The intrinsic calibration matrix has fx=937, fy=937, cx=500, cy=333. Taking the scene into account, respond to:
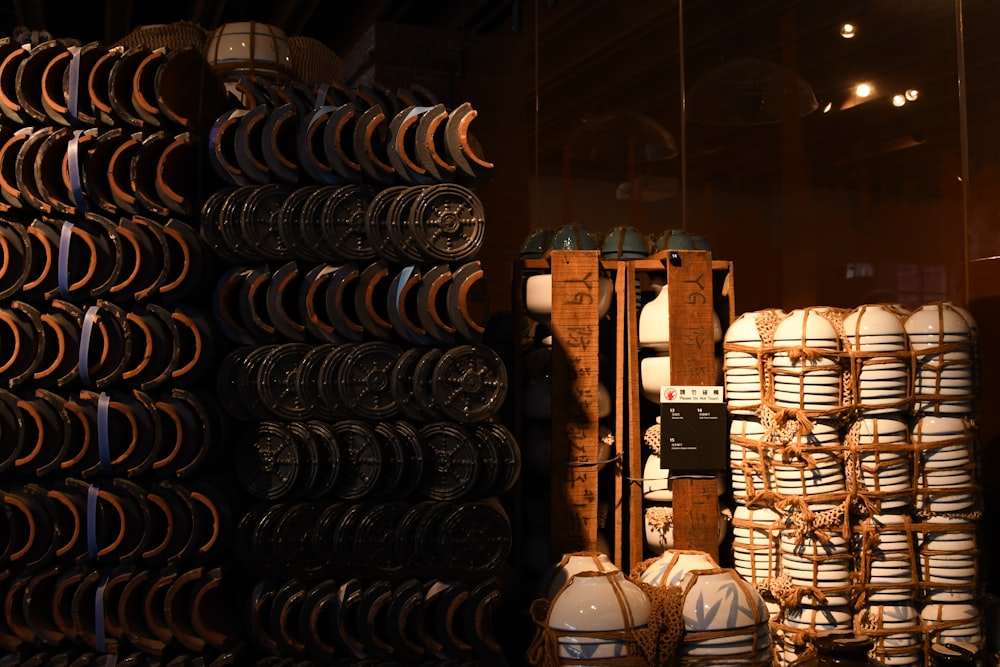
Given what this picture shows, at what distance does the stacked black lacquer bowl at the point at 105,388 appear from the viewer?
111 inches

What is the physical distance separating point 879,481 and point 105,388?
2.51 metres

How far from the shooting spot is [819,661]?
9.84 feet

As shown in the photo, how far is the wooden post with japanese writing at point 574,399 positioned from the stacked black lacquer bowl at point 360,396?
45 centimetres

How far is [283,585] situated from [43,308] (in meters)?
1.15

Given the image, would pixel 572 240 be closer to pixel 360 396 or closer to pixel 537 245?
pixel 537 245

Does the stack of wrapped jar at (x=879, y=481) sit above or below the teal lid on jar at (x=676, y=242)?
below

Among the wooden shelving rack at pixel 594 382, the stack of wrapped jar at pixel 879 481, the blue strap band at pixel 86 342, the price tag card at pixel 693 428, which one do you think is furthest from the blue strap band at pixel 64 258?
the stack of wrapped jar at pixel 879 481

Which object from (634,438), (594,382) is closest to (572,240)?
(594,382)

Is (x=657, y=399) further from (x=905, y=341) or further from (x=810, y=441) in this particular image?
(x=905, y=341)

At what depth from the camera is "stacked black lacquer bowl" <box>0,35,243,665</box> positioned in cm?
281

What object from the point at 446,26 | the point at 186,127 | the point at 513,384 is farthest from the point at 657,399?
the point at 446,26

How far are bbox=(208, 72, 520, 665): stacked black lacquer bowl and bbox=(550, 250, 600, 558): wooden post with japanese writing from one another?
45cm

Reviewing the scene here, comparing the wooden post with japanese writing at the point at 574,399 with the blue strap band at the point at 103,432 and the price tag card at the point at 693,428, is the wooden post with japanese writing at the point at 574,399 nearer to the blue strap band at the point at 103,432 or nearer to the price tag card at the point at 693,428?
the price tag card at the point at 693,428

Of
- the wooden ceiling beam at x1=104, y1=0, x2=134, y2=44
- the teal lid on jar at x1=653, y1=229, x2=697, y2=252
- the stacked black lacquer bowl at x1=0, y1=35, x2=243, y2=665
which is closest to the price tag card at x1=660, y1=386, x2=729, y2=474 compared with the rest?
the teal lid on jar at x1=653, y1=229, x2=697, y2=252
